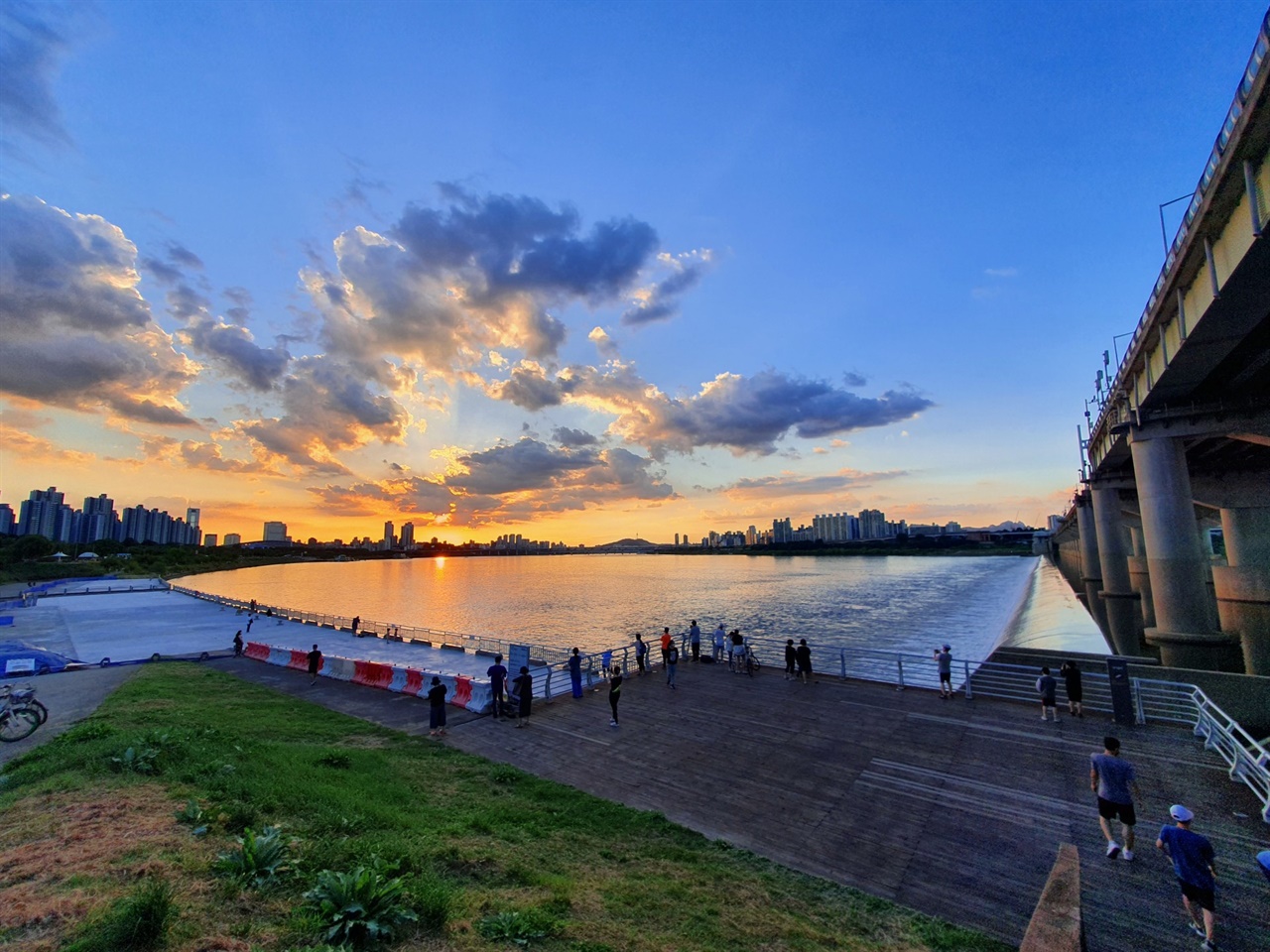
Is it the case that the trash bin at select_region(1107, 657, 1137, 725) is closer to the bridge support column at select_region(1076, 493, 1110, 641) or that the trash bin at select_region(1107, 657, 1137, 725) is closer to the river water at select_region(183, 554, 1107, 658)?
the river water at select_region(183, 554, 1107, 658)

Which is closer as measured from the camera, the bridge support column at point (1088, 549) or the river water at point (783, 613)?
the river water at point (783, 613)

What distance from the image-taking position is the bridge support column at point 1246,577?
39.2m

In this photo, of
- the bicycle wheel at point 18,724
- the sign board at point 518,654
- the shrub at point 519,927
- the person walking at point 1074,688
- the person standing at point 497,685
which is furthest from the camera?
the sign board at point 518,654

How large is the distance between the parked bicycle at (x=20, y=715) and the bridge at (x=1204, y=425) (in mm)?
35422

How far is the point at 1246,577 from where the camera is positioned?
46844mm

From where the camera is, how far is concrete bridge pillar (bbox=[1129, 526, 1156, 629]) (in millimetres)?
48178

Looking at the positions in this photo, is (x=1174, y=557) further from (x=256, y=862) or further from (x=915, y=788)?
(x=256, y=862)

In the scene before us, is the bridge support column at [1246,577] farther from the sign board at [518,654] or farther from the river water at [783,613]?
the sign board at [518,654]

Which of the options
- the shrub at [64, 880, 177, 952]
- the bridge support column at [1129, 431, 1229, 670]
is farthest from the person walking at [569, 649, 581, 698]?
the bridge support column at [1129, 431, 1229, 670]

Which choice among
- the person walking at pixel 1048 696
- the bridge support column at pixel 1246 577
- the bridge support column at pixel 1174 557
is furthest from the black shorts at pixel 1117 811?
the bridge support column at pixel 1246 577

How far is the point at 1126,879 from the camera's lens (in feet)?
26.0

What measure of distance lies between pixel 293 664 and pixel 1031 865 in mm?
30015

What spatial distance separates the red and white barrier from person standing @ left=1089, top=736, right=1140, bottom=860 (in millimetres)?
14584

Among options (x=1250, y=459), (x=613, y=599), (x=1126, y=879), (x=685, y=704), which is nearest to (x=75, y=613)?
(x=613, y=599)
